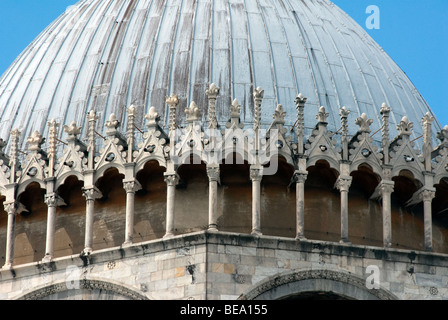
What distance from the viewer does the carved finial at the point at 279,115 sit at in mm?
37781

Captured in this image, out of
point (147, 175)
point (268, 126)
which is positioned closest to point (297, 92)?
point (268, 126)

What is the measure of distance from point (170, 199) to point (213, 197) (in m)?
0.87

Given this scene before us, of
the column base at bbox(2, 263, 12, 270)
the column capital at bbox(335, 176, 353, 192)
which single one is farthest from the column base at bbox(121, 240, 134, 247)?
the column capital at bbox(335, 176, 353, 192)

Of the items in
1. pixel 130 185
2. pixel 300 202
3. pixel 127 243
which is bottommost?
pixel 127 243

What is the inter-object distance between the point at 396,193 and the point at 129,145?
569cm

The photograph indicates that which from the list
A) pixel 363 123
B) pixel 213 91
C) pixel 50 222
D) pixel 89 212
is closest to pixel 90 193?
pixel 89 212

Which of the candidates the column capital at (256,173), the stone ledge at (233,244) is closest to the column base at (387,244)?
the stone ledge at (233,244)

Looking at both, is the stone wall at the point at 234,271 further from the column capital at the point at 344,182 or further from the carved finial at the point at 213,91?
the carved finial at the point at 213,91

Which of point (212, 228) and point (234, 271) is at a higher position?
point (212, 228)

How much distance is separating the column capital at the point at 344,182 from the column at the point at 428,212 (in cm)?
163

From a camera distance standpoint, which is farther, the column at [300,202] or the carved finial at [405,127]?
the carved finial at [405,127]

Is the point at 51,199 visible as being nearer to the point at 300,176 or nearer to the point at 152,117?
the point at 152,117

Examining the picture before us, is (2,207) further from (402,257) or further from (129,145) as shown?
(402,257)

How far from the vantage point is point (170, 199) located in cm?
3681
